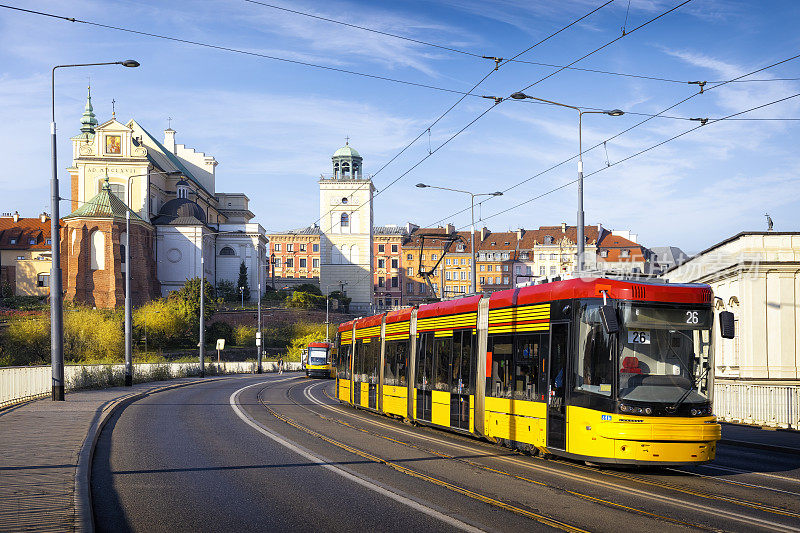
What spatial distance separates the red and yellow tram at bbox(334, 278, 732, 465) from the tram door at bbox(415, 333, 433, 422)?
2310 millimetres

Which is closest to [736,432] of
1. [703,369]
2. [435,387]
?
[435,387]

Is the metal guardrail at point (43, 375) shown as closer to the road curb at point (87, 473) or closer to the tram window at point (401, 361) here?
the road curb at point (87, 473)

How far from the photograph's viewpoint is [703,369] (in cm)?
1406

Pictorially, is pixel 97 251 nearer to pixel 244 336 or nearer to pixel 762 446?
pixel 244 336

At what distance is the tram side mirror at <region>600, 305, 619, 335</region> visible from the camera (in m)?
13.3

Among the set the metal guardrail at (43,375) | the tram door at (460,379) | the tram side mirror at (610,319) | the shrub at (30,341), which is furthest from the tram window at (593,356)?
the shrub at (30,341)

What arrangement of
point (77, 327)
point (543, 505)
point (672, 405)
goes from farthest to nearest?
point (77, 327) < point (672, 405) < point (543, 505)

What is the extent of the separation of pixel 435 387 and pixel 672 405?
7.82m

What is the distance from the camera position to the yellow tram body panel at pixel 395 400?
912 inches

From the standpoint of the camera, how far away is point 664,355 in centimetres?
1400

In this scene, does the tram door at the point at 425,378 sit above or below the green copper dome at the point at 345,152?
below

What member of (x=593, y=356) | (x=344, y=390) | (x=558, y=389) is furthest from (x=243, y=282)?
(x=593, y=356)

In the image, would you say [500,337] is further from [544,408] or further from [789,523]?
[789,523]

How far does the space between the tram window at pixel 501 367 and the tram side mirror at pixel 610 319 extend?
3530 mm
